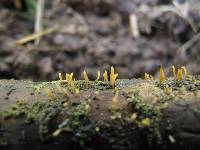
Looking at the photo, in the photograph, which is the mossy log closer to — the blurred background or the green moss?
the green moss

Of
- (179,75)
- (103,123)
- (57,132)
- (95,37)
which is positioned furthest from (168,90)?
(95,37)

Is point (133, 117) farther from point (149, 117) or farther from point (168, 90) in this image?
point (168, 90)

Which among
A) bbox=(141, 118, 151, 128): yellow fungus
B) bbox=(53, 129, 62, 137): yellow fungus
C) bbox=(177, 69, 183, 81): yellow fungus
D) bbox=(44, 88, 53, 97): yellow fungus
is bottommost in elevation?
bbox=(53, 129, 62, 137): yellow fungus

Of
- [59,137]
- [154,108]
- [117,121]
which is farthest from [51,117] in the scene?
[154,108]

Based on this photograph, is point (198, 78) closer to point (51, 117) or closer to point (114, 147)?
point (114, 147)

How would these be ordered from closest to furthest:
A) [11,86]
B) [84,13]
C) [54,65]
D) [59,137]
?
1. [59,137]
2. [11,86]
3. [54,65]
4. [84,13]


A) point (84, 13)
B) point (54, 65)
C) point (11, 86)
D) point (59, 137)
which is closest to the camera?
point (59, 137)

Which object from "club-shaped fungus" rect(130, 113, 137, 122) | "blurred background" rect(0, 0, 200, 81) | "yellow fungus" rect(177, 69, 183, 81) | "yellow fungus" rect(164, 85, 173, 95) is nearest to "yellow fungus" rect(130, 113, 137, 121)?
"club-shaped fungus" rect(130, 113, 137, 122)
